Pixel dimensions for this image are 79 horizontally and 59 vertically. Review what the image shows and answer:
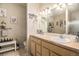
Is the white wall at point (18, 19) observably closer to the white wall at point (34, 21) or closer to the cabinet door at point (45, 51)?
the white wall at point (34, 21)

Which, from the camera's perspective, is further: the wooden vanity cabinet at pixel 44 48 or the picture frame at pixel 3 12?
the picture frame at pixel 3 12

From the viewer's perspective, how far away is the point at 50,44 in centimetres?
160

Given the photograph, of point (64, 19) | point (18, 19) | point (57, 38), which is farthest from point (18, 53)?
point (64, 19)

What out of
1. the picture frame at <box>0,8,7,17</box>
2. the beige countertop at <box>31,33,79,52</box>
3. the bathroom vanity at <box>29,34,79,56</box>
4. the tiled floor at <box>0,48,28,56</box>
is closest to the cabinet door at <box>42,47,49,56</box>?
the bathroom vanity at <box>29,34,79,56</box>

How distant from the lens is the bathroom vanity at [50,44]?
57.5 inches

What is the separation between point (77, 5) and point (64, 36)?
467mm

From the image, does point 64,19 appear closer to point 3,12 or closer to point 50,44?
point 50,44

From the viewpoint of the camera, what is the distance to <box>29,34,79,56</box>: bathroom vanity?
1460 mm

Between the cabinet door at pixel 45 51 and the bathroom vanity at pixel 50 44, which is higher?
the bathroom vanity at pixel 50 44

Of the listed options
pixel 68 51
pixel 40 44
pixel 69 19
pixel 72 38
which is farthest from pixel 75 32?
pixel 40 44

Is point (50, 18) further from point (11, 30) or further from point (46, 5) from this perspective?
point (11, 30)

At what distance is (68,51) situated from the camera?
1.39m

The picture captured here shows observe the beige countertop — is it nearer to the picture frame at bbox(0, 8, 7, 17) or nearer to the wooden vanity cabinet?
A: the wooden vanity cabinet

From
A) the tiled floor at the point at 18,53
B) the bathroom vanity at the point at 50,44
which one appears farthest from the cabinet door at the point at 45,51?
the tiled floor at the point at 18,53
